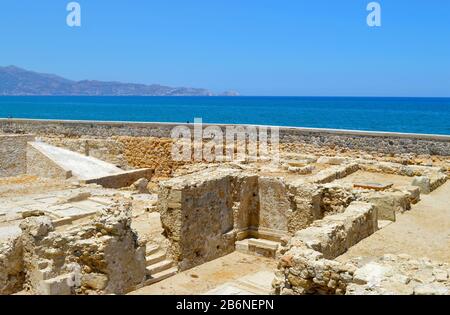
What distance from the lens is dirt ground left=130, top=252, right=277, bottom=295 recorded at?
407 inches

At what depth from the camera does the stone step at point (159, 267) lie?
10731 mm

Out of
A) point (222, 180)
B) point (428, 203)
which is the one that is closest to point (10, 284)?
point (222, 180)

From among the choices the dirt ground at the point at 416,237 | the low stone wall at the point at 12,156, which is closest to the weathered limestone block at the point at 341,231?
the dirt ground at the point at 416,237

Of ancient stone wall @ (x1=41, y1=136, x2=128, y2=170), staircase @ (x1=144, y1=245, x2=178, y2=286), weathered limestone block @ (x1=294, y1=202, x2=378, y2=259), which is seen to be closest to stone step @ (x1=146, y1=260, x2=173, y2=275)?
staircase @ (x1=144, y1=245, x2=178, y2=286)

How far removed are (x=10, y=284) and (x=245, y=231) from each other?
260 inches

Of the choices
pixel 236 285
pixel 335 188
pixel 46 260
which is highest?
pixel 335 188

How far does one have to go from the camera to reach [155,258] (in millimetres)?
11164

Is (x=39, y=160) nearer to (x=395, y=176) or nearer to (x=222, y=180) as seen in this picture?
(x=222, y=180)

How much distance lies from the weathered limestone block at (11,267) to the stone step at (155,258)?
2.80m

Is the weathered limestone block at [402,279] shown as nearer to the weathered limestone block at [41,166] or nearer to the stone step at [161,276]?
the stone step at [161,276]

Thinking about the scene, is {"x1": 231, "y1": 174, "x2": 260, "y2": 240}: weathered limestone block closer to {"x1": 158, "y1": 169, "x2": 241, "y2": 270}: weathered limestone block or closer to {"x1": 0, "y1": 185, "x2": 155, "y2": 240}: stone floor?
{"x1": 158, "y1": 169, "x2": 241, "y2": 270}: weathered limestone block

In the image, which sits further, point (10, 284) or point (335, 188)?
point (335, 188)

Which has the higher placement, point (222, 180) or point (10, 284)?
point (222, 180)
